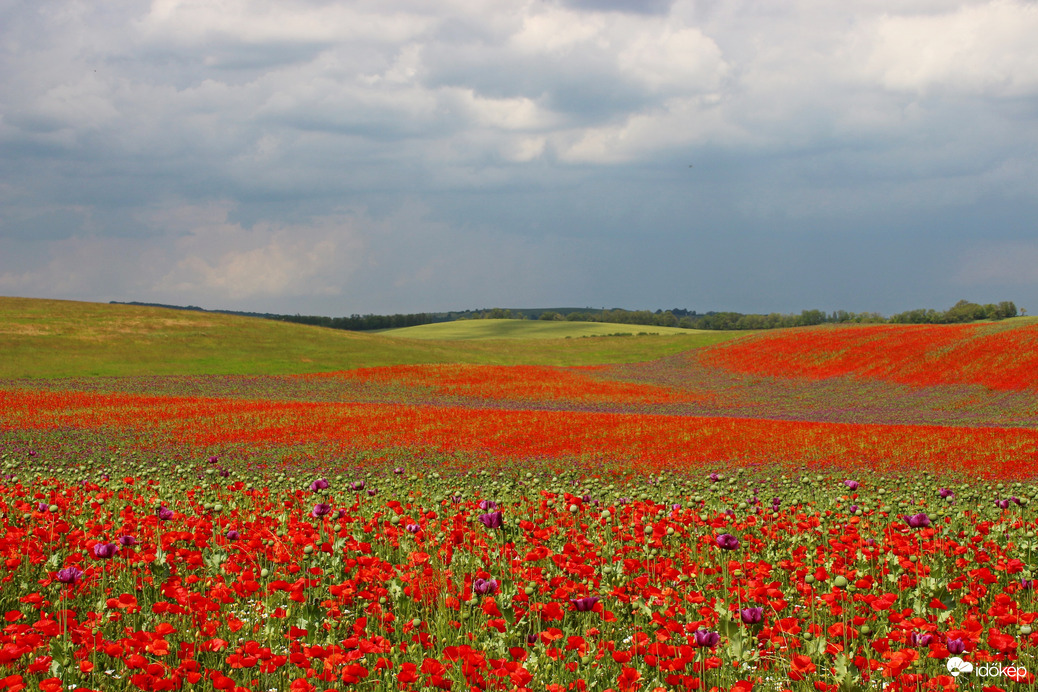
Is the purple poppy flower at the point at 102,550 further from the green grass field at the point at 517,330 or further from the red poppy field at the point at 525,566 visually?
the green grass field at the point at 517,330

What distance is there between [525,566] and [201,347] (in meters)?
68.2

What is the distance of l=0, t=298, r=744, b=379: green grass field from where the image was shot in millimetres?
58812

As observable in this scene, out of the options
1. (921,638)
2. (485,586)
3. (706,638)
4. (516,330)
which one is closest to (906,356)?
(921,638)

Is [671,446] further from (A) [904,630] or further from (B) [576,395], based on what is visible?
(B) [576,395]

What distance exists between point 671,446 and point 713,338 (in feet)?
252

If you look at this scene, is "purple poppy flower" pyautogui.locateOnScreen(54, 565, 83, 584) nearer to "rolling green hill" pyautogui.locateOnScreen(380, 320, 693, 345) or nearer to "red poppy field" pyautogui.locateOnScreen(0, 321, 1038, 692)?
"red poppy field" pyautogui.locateOnScreen(0, 321, 1038, 692)

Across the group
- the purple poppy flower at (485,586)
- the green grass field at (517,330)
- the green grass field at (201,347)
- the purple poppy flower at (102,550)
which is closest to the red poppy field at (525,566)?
the purple poppy flower at (485,586)

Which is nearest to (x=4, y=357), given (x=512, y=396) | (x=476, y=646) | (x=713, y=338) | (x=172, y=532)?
(x=512, y=396)

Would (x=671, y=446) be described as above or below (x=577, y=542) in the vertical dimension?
below

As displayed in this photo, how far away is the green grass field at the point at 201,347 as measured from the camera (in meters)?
58.8

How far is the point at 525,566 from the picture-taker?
6336 mm

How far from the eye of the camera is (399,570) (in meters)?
6.38

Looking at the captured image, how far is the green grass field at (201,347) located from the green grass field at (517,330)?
3155cm

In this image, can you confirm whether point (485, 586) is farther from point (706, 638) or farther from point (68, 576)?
point (68, 576)
